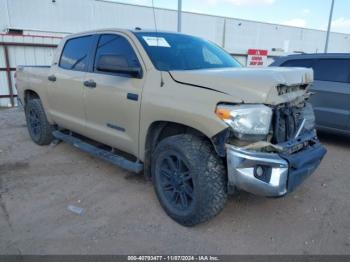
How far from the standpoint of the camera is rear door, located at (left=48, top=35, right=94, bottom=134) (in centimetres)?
414

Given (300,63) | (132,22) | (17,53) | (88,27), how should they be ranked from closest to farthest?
(300,63) < (17,53) < (88,27) < (132,22)

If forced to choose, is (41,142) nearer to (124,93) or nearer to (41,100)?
(41,100)

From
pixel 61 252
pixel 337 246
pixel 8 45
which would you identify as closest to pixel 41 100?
pixel 61 252

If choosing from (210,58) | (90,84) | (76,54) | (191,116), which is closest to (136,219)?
(191,116)

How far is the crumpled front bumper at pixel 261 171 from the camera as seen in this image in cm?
243

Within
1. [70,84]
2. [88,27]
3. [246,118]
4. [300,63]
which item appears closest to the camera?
[246,118]

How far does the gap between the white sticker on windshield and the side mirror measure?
0.35 meters

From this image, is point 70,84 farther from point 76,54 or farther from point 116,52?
point 116,52

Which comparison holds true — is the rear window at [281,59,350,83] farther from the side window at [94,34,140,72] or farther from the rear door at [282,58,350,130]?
the side window at [94,34,140,72]

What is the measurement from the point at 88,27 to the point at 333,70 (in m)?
18.7

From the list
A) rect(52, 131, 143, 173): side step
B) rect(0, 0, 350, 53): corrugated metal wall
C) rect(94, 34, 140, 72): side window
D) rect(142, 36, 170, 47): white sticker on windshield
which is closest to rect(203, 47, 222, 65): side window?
rect(142, 36, 170, 47): white sticker on windshield

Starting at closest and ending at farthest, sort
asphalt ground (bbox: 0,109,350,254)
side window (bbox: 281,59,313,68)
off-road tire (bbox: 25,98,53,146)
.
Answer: asphalt ground (bbox: 0,109,350,254) → off-road tire (bbox: 25,98,53,146) → side window (bbox: 281,59,313,68)

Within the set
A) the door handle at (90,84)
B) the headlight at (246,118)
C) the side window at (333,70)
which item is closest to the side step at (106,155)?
the door handle at (90,84)

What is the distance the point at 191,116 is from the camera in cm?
267
